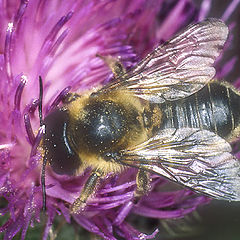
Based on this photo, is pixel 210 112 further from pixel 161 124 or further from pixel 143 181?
pixel 143 181

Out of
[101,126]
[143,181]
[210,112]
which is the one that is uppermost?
[101,126]

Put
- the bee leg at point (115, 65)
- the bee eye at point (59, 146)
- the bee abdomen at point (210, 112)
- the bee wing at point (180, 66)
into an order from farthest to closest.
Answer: the bee leg at point (115, 65), the bee wing at point (180, 66), the bee abdomen at point (210, 112), the bee eye at point (59, 146)

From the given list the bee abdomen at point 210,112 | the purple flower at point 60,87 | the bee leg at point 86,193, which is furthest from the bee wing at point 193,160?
the purple flower at point 60,87

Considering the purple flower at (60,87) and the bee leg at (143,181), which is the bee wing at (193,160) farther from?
the purple flower at (60,87)

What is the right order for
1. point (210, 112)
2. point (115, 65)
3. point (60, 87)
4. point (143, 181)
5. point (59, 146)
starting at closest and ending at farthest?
point (59, 146)
point (210, 112)
point (143, 181)
point (115, 65)
point (60, 87)

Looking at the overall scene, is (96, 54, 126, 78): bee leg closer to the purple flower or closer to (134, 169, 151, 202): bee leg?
the purple flower

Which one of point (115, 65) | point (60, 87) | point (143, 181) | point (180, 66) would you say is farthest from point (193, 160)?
point (60, 87)

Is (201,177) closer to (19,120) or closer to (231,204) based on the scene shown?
(19,120)
